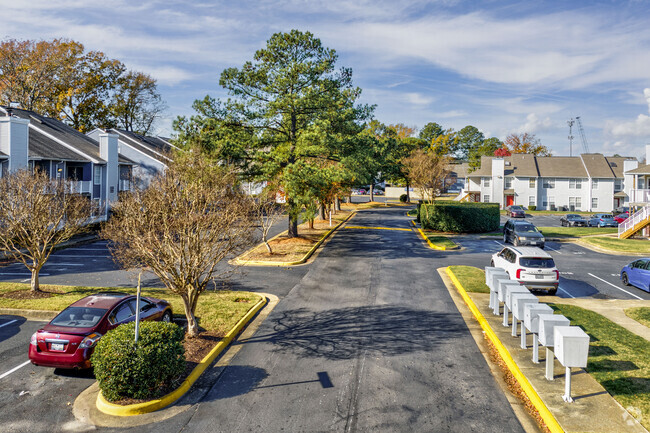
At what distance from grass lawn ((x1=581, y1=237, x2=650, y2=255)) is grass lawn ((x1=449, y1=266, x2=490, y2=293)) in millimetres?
13784

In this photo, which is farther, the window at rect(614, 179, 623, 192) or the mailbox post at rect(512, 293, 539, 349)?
the window at rect(614, 179, 623, 192)

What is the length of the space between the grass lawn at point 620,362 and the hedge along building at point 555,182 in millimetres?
56129

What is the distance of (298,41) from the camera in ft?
88.3

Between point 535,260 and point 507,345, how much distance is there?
22.6 feet

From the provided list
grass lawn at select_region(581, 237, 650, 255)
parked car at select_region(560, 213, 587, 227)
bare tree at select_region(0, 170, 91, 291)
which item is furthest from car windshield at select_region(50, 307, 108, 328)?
parked car at select_region(560, 213, 587, 227)

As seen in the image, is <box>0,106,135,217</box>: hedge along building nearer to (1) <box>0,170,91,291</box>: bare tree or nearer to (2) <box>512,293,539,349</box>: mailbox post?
(1) <box>0,170,91,291</box>: bare tree

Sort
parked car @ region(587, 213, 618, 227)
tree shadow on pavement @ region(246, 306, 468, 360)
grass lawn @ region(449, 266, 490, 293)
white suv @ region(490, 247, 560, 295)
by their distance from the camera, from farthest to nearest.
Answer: parked car @ region(587, 213, 618, 227)
grass lawn @ region(449, 266, 490, 293)
white suv @ region(490, 247, 560, 295)
tree shadow on pavement @ region(246, 306, 468, 360)

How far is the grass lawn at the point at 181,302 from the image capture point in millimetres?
13656

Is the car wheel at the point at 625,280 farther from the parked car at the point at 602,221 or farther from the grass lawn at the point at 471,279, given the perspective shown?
the parked car at the point at 602,221

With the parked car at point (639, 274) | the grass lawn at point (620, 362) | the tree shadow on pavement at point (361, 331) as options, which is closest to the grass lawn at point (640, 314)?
the grass lawn at point (620, 362)

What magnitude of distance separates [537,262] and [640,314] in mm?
3582

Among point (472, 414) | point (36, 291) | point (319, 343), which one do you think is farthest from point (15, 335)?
point (472, 414)

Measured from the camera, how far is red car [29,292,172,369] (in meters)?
9.90

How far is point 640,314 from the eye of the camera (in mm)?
14828
